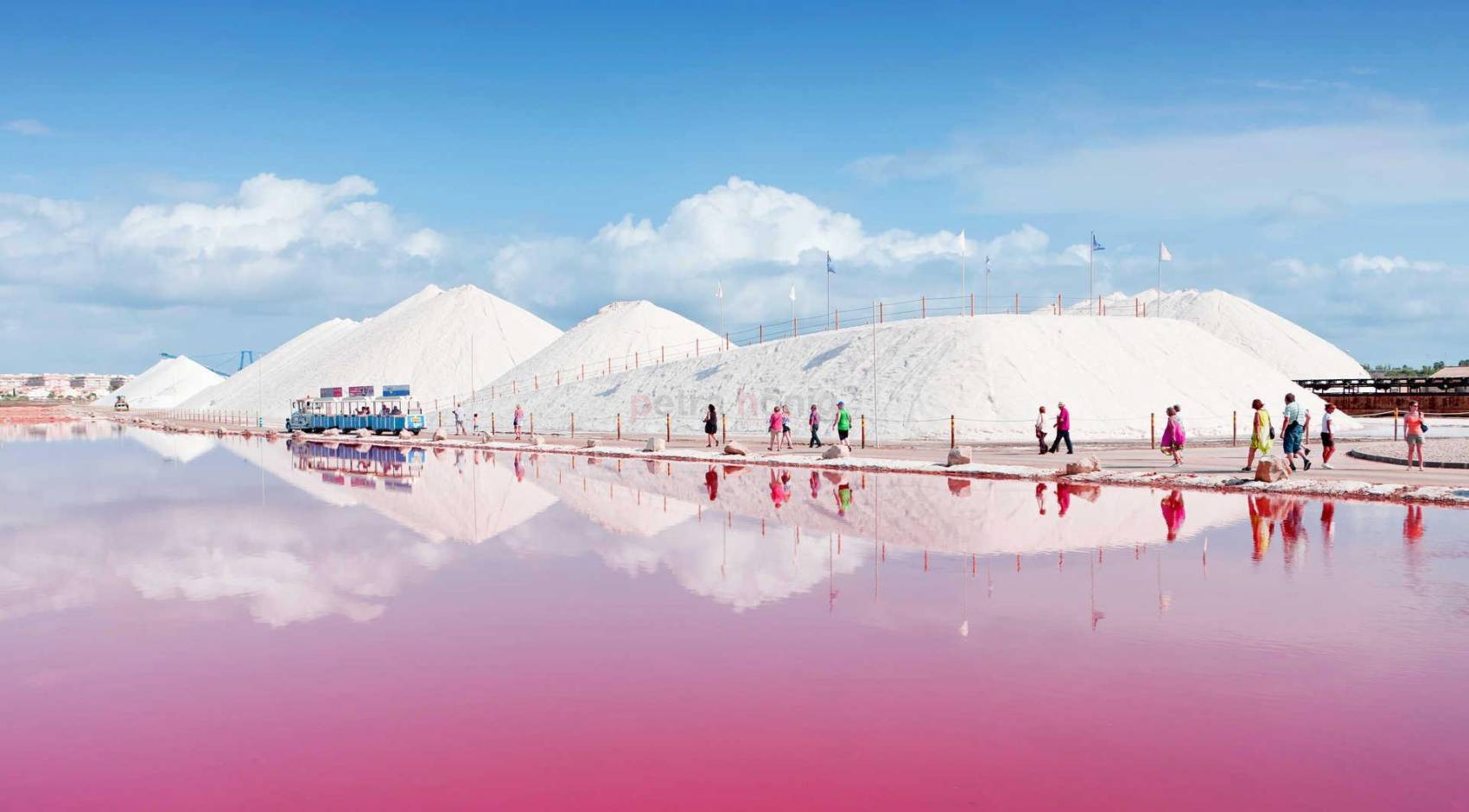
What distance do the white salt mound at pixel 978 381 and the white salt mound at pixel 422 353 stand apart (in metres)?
37.9

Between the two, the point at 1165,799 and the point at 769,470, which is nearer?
the point at 1165,799

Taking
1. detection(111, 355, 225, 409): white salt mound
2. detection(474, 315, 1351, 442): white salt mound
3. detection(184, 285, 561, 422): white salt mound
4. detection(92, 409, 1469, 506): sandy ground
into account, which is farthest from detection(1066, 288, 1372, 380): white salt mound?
detection(111, 355, 225, 409): white salt mound

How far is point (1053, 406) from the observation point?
4372 cm

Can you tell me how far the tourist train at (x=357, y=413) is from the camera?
58.8 m

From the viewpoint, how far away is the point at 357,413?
62.0 meters

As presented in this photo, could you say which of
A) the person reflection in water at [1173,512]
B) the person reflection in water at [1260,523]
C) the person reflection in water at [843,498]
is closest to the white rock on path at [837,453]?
the person reflection in water at [843,498]

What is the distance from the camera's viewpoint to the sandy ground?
19.8 meters

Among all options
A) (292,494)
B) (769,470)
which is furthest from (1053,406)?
(292,494)

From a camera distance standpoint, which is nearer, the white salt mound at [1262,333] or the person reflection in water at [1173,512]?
the person reflection in water at [1173,512]

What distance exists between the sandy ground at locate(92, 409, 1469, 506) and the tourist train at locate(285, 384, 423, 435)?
721 inches

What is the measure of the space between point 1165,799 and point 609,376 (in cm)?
6164

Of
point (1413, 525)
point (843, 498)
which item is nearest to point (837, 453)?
point (843, 498)

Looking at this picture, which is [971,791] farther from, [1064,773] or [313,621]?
[313,621]

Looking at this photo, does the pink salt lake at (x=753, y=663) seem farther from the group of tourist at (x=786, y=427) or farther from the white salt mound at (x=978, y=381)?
the white salt mound at (x=978, y=381)
